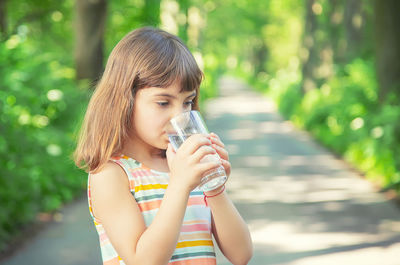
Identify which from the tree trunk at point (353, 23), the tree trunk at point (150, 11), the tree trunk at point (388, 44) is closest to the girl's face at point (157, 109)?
the tree trunk at point (388, 44)

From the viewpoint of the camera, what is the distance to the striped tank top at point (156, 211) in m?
1.80

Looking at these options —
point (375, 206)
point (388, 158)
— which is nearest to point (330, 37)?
point (388, 158)

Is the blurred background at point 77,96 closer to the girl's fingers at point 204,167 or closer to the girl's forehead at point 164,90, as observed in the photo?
the girl's forehead at point 164,90

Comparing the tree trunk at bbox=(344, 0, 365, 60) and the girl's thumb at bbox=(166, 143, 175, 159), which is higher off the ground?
the girl's thumb at bbox=(166, 143, 175, 159)

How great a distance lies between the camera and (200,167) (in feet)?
5.34

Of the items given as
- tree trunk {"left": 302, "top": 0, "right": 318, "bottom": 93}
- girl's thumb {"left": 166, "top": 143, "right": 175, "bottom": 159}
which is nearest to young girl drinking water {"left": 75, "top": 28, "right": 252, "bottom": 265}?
girl's thumb {"left": 166, "top": 143, "right": 175, "bottom": 159}

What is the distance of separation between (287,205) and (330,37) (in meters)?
16.0

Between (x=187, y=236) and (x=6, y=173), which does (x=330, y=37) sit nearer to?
(x=6, y=173)

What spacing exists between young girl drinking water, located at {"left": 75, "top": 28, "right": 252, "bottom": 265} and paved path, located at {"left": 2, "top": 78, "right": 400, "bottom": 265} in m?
3.85

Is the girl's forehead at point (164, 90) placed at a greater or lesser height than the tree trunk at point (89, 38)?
greater

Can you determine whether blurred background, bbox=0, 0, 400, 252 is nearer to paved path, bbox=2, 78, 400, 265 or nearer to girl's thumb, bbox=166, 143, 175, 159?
paved path, bbox=2, 78, 400, 265

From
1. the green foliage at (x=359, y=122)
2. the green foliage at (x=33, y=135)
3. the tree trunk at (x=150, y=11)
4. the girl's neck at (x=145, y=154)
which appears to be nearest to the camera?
the girl's neck at (x=145, y=154)

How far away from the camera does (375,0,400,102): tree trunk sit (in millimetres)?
10141

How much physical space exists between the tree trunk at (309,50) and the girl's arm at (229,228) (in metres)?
20.8
